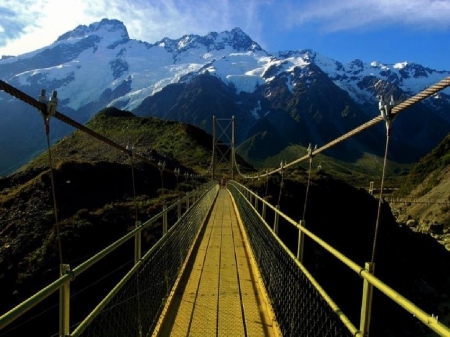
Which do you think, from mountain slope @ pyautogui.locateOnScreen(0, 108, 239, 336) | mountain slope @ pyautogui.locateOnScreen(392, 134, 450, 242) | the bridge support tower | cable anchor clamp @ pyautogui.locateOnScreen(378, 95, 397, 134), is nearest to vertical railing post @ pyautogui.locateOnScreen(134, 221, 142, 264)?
cable anchor clamp @ pyautogui.locateOnScreen(378, 95, 397, 134)

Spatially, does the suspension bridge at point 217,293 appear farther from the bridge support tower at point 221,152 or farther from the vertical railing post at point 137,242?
the bridge support tower at point 221,152

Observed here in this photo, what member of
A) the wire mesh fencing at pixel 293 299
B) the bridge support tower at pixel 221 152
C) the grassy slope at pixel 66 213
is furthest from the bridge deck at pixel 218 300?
the bridge support tower at pixel 221 152

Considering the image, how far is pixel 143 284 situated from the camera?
13.5 ft

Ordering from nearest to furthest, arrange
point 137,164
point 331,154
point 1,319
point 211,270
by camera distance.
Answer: point 1,319
point 211,270
point 137,164
point 331,154

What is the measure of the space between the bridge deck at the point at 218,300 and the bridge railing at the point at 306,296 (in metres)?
0.26

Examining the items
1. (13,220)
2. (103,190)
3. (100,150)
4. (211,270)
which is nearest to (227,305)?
(211,270)

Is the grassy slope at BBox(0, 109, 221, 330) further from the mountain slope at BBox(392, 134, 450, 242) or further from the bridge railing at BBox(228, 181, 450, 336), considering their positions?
the mountain slope at BBox(392, 134, 450, 242)

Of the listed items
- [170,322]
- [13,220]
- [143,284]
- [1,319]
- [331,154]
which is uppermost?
[331,154]

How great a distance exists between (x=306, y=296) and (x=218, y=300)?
2.04 m

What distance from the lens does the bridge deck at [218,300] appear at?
4.46 m

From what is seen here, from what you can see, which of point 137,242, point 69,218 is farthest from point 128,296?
point 69,218

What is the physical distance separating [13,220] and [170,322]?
14.7 m

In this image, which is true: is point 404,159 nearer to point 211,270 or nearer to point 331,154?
point 331,154

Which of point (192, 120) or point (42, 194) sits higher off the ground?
point (192, 120)
